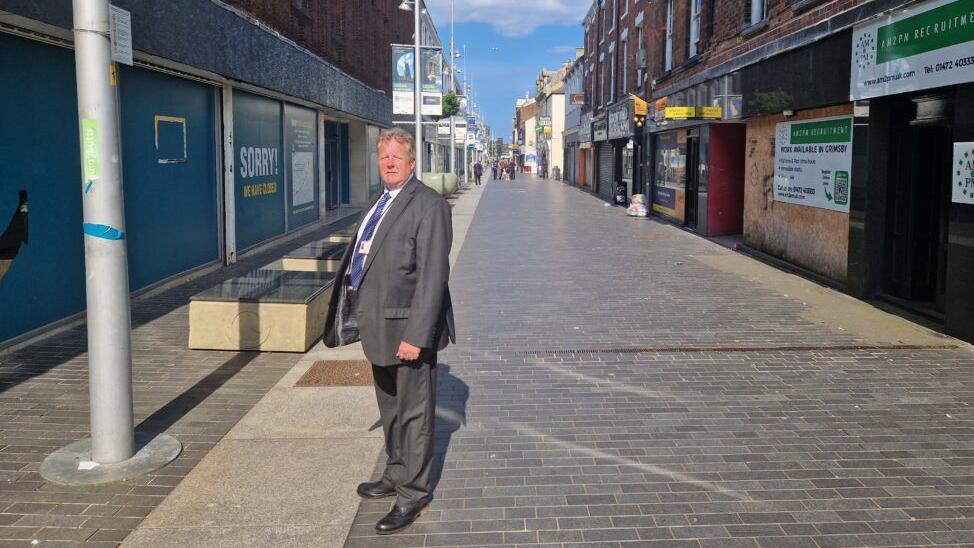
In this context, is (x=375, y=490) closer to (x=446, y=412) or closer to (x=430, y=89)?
(x=446, y=412)

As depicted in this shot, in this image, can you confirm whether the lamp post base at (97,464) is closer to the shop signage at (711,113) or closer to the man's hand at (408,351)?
the man's hand at (408,351)

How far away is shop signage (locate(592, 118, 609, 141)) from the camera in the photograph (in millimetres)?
32838

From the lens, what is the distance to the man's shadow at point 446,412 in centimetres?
486

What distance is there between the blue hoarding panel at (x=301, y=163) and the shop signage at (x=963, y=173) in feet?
40.5

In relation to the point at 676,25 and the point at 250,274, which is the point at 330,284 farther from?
the point at 676,25

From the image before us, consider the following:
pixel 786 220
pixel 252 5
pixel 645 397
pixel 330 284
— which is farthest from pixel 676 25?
pixel 645 397

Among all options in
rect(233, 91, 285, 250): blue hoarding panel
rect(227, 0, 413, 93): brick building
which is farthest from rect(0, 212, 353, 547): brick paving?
rect(227, 0, 413, 93): brick building

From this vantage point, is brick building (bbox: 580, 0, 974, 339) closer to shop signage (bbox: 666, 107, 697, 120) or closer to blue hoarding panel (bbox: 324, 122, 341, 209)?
shop signage (bbox: 666, 107, 697, 120)

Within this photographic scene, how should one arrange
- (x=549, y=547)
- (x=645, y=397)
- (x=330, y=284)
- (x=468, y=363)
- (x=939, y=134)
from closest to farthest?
(x=549, y=547)
(x=645, y=397)
(x=468, y=363)
(x=330, y=284)
(x=939, y=134)

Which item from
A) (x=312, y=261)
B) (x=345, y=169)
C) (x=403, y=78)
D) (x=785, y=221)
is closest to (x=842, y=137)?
(x=785, y=221)

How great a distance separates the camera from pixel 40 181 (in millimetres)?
7875

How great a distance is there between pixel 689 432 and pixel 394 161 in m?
2.72

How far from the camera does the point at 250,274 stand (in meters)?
8.63

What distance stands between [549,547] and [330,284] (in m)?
4.99
